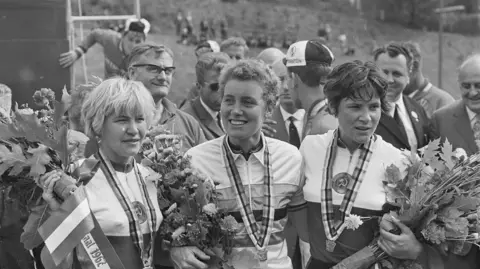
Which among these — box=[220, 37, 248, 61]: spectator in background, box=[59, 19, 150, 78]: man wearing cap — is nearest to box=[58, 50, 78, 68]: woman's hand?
box=[59, 19, 150, 78]: man wearing cap

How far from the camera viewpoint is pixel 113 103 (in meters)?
3.62

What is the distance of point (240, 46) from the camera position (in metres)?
7.89

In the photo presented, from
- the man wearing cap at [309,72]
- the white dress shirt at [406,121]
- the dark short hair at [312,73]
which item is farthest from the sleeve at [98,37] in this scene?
the white dress shirt at [406,121]

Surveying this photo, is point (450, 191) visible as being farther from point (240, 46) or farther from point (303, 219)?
point (240, 46)

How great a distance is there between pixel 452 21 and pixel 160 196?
48.1 ft

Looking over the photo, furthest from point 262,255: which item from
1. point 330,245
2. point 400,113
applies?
point 400,113

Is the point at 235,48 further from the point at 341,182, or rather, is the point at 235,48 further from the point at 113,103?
the point at 113,103

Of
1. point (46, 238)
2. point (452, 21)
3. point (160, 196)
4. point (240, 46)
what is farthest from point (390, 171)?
point (452, 21)

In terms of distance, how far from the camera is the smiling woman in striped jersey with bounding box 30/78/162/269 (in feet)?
11.6

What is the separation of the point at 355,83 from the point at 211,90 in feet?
7.94

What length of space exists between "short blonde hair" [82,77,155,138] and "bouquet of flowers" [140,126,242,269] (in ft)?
0.99

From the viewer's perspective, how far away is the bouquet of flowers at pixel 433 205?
379 cm

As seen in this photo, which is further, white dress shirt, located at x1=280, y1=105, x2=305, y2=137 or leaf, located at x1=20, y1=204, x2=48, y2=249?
white dress shirt, located at x1=280, y1=105, x2=305, y2=137

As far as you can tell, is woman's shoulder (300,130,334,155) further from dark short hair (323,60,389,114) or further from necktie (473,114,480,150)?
necktie (473,114,480,150)
